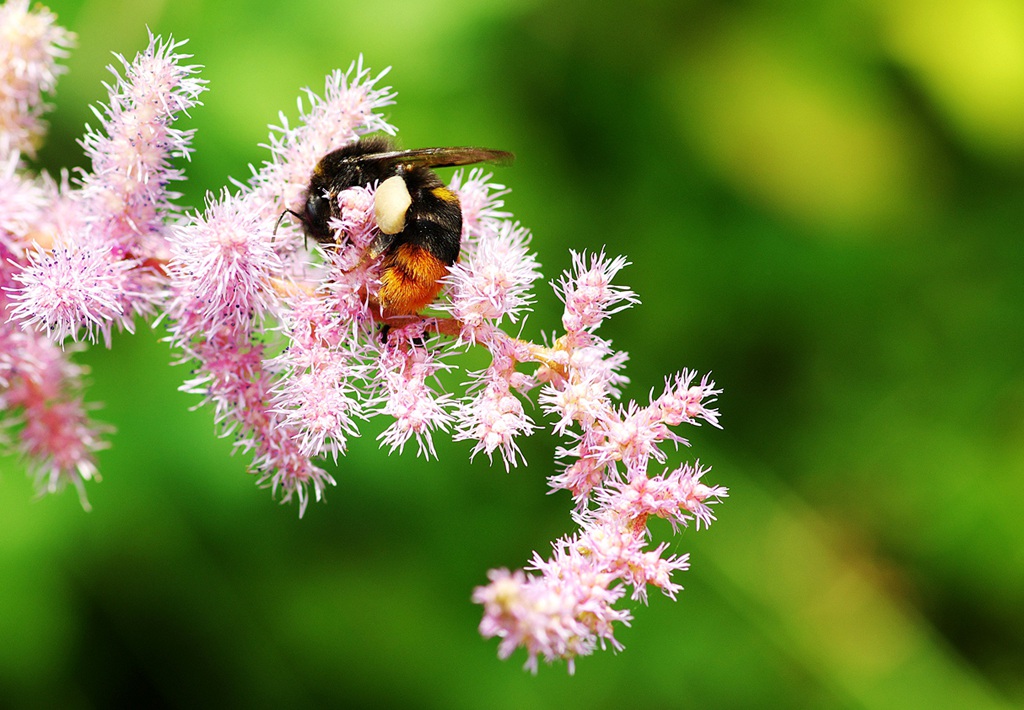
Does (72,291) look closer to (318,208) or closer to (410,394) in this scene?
(318,208)

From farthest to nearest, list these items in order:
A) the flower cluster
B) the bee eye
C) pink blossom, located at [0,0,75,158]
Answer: pink blossom, located at [0,0,75,158], the bee eye, the flower cluster

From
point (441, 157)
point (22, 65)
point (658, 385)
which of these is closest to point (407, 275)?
point (441, 157)

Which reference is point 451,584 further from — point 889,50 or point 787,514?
point 889,50

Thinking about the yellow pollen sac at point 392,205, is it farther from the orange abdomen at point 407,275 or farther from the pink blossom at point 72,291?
the pink blossom at point 72,291

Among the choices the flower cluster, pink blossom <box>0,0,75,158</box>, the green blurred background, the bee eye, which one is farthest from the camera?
the green blurred background

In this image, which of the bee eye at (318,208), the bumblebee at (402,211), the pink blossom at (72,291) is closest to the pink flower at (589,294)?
the bumblebee at (402,211)

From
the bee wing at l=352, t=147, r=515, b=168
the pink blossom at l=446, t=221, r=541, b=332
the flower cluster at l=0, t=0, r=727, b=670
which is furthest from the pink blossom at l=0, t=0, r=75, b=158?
the pink blossom at l=446, t=221, r=541, b=332

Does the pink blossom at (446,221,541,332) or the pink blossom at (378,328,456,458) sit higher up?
the pink blossom at (446,221,541,332)

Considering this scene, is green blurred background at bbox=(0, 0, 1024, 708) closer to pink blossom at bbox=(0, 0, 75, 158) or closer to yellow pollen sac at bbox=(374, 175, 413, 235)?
pink blossom at bbox=(0, 0, 75, 158)
